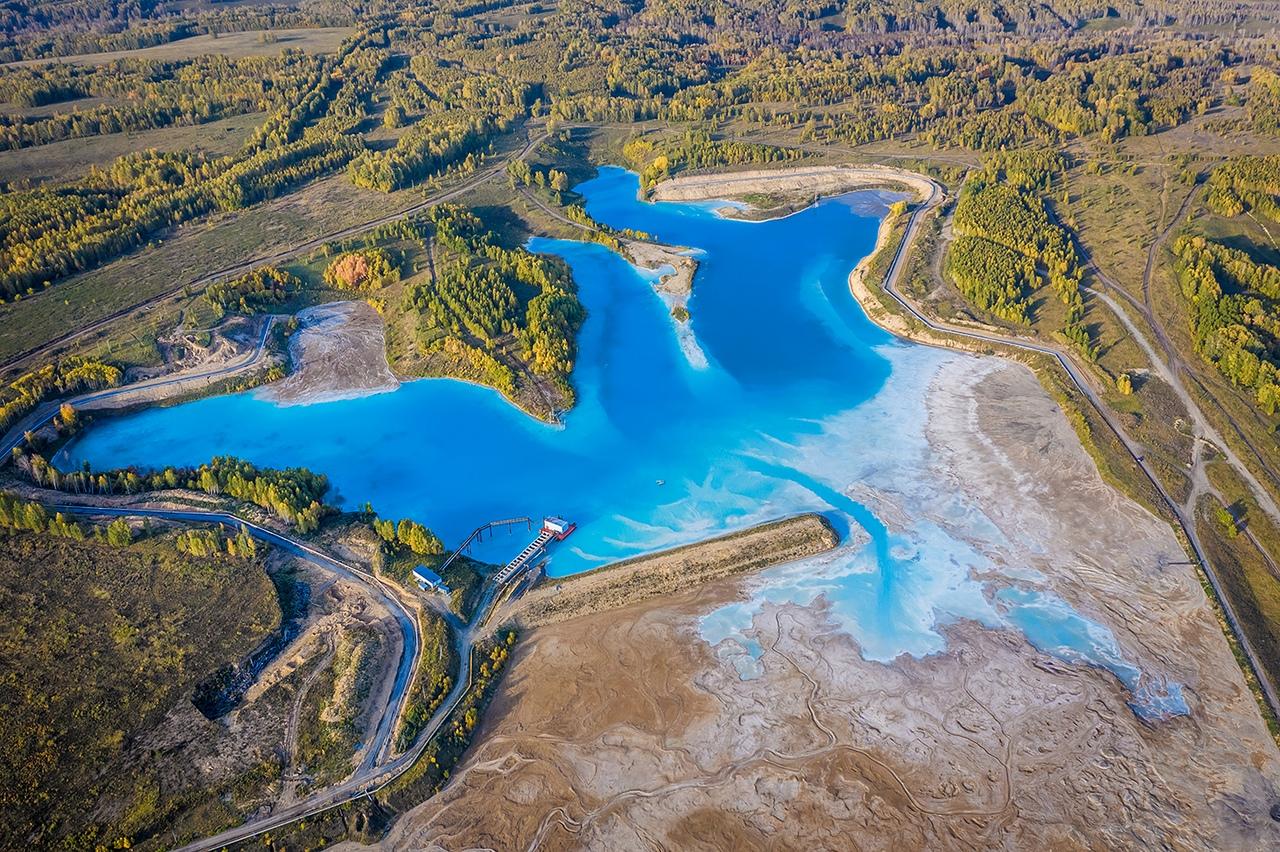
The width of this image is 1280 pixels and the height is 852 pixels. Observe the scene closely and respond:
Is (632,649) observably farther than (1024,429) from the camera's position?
No

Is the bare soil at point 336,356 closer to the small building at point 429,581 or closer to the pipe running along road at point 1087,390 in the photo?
the small building at point 429,581

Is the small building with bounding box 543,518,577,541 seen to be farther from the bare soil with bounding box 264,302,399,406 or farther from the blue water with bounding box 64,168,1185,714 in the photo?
the bare soil with bounding box 264,302,399,406

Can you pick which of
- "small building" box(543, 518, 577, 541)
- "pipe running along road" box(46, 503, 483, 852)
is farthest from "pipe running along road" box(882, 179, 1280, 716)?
"pipe running along road" box(46, 503, 483, 852)

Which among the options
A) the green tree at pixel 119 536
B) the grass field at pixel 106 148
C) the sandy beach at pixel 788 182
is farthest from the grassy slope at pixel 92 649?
the sandy beach at pixel 788 182

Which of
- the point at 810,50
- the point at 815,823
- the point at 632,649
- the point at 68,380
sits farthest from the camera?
the point at 810,50

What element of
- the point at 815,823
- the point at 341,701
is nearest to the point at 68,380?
the point at 341,701

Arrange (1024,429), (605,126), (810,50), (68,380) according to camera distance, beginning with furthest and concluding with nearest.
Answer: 1. (810,50)
2. (605,126)
3. (68,380)
4. (1024,429)

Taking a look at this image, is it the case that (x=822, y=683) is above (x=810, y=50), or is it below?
below

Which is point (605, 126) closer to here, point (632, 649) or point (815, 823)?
point (632, 649)
